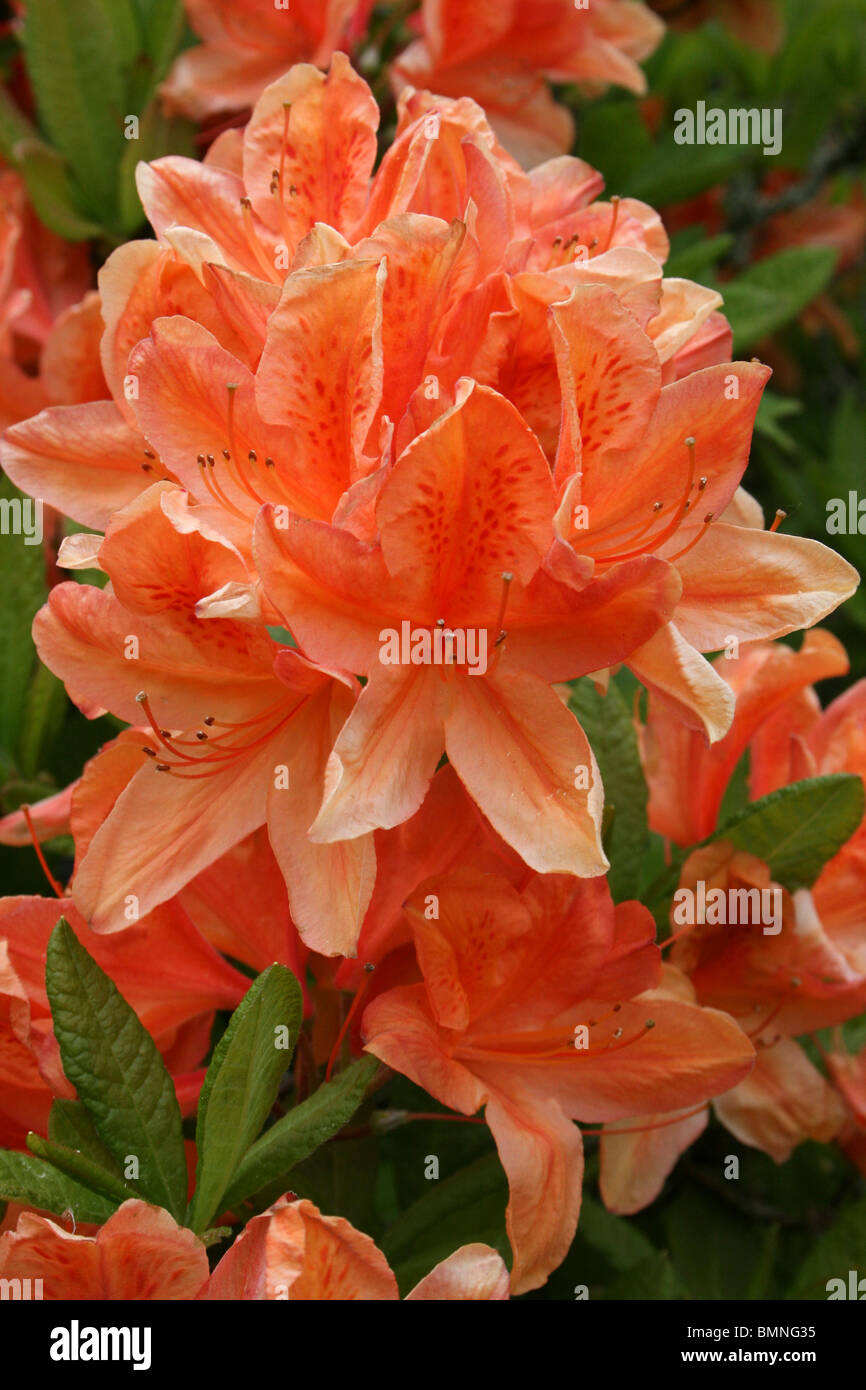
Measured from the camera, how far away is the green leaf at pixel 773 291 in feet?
5.49

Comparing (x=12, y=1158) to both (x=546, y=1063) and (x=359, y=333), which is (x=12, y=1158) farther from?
(x=359, y=333)

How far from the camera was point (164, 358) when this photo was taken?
2.89 ft

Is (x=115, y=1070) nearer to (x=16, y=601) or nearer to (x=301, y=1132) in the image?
(x=301, y=1132)

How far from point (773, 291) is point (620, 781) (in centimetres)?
90

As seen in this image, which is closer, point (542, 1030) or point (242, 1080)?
point (242, 1080)

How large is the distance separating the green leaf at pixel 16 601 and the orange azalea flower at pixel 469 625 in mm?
533

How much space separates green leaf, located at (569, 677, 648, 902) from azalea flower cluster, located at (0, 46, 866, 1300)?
0.26 feet

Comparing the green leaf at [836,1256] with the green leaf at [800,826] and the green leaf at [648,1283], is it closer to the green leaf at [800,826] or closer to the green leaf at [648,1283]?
the green leaf at [648,1283]

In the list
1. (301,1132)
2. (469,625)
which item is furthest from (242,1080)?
(469,625)

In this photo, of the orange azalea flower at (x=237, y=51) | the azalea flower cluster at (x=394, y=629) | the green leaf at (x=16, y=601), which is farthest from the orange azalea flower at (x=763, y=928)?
the orange azalea flower at (x=237, y=51)

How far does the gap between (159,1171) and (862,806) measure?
56 centimetres

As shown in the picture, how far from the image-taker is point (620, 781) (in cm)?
116

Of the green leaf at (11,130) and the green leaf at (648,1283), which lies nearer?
the green leaf at (648,1283)
